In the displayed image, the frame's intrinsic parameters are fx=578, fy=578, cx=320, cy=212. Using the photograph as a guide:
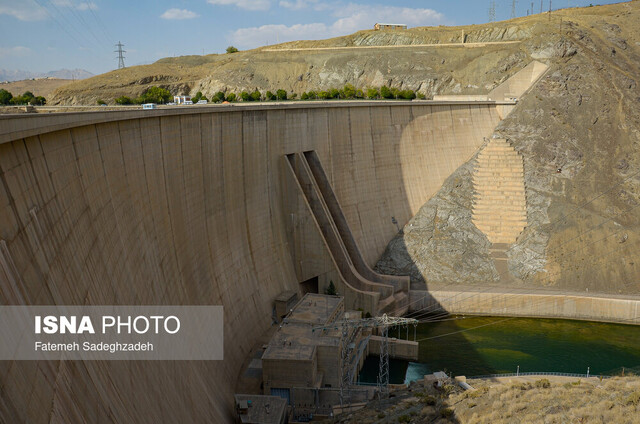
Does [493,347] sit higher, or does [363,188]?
[363,188]

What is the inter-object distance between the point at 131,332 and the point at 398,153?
1130 inches

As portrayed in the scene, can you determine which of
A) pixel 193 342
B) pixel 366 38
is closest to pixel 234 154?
pixel 193 342

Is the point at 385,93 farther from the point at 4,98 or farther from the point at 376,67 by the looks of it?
the point at 4,98

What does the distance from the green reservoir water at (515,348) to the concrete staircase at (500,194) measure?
280 inches

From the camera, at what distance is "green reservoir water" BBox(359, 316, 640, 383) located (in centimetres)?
2795

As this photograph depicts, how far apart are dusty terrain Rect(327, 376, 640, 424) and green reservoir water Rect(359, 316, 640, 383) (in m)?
6.53

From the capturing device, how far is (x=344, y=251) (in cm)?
3191

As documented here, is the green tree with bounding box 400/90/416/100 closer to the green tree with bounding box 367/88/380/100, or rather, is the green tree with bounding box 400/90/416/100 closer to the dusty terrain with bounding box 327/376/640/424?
the green tree with bounding box 367/88/380/100

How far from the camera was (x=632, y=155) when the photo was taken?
4153 cm

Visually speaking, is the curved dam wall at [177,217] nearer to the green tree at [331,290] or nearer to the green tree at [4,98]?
the green tree at [331,290]

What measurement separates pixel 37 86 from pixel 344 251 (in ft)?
100

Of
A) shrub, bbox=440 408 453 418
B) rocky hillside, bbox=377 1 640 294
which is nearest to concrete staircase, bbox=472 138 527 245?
rocky hillside, bbox=377 1 640 294

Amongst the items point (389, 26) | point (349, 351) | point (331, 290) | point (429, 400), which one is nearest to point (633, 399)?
point (429, 400)

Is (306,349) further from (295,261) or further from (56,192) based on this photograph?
(56,192)
